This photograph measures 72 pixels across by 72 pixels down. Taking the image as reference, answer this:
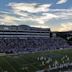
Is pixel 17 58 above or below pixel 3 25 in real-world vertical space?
below

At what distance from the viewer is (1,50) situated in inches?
4289

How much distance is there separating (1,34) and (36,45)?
121 ft

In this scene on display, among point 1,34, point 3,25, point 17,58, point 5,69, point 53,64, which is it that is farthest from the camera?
point 3,25

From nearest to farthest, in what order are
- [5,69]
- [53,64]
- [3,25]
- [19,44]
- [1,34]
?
[5,69] → [53,64] → [19,44] → [1,34] → [3,25]

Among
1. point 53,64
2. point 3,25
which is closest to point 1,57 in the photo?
point 53,64

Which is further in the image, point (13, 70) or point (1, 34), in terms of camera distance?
point (1, 34)

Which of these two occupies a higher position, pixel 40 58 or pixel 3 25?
pixel 3 25

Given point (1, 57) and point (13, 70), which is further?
point (1, 57)

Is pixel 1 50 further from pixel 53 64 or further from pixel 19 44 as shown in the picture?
pixel 53 64

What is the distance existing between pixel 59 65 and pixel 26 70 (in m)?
14.2

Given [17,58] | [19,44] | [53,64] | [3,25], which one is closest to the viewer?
[53,64]

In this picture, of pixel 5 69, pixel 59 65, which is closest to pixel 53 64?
pixel 59 65

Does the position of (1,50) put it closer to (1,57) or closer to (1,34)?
(1,57)

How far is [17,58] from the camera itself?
88250 mm
